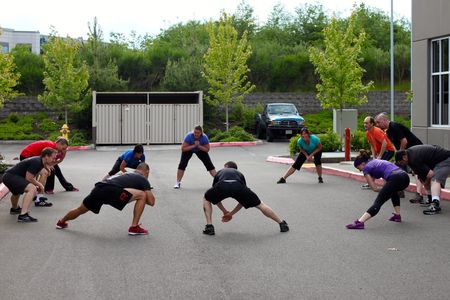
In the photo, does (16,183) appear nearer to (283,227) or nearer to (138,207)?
(138,207)

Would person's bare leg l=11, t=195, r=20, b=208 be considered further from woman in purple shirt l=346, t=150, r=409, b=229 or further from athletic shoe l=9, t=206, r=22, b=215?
woman in purple shirt l=346, t=150, r=409, b=229

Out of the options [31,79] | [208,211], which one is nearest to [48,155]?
[208,211]

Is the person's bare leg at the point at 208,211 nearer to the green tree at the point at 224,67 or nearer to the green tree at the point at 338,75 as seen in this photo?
the green tree at the point at 338,75

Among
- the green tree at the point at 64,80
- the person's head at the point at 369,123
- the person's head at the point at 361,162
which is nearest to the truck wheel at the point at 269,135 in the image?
the green tree at the point at 64,80

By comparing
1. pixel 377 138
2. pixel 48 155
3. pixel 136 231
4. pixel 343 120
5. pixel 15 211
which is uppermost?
pixel 343 120

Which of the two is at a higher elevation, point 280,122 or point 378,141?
point 280,122

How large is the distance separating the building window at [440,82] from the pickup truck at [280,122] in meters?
15.9

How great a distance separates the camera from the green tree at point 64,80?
128 ft

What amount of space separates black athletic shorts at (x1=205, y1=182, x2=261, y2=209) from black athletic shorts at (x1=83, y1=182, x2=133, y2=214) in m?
1.27

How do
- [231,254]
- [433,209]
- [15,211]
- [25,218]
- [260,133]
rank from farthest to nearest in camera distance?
[260,133]
[15,211]
[433,209]
[25,218]
[231,254]

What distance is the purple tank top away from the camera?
12117 mm

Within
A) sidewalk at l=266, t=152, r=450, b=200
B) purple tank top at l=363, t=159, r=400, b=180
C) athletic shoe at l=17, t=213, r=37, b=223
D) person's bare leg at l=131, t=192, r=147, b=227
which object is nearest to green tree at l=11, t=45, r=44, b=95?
sidewalk at l=266, t=152, r=450, b=200

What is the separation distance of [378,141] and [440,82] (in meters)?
5.42

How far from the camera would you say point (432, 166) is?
43.8ft
